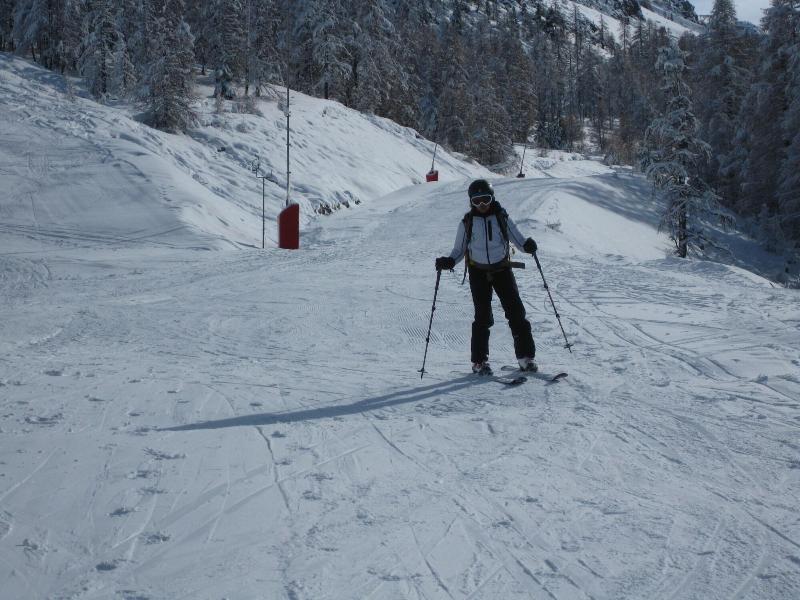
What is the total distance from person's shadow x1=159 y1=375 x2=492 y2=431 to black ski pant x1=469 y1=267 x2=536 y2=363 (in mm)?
405

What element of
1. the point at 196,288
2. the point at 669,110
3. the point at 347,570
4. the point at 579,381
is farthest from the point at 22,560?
the point at 669,110

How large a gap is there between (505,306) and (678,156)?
2047 centimetres

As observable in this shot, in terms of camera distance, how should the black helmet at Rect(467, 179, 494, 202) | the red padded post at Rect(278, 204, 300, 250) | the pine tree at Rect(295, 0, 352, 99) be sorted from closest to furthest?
the black helmet at Rect(467, 179, 494, 202)
the red padded post at Rect(278, 204, 300, 250)
the pine tree at Rect(295, 0, 352, 99)

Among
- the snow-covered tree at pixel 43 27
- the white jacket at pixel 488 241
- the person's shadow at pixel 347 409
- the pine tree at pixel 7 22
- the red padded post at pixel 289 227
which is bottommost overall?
the person's shadow at pixel 347 409

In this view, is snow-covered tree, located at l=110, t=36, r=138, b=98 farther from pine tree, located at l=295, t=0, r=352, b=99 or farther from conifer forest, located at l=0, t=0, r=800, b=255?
pine tree, located at l=295, t=0, r=352, b=99

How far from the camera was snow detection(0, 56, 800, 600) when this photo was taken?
2.96m

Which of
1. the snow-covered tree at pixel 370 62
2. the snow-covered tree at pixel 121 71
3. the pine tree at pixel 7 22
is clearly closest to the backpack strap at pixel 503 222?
the snow-covered tree at pixel 121 71

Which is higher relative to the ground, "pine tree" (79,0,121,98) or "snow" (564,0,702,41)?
"snow" (564,0,702,41)

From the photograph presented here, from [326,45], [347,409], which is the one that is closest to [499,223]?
[347,409]

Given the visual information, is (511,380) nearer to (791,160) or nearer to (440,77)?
(791,160)

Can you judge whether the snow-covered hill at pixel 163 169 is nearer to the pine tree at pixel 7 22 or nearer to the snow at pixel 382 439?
the snow at pixel 382 439

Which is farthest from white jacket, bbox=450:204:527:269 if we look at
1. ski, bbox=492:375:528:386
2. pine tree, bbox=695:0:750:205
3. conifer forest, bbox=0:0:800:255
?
pine tree, bbox=695:0:750:205

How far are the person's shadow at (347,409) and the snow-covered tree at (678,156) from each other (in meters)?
19.8

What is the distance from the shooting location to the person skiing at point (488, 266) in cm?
615
